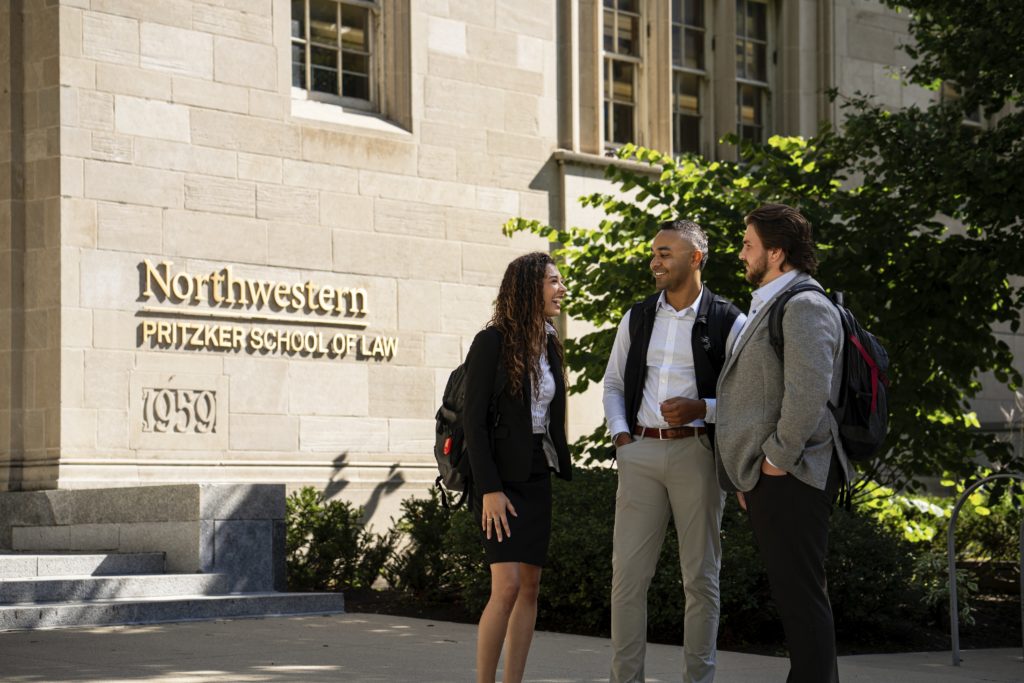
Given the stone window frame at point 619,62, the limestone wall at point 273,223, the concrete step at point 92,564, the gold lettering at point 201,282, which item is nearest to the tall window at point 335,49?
the limestone wall at point 273,223

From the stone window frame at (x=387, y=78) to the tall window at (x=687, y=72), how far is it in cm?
455

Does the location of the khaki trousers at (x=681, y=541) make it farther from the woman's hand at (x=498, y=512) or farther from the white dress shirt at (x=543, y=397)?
the woman's hand at (x=498, y=512)

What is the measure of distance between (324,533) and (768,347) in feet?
28.8

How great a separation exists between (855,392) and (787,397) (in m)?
0.30

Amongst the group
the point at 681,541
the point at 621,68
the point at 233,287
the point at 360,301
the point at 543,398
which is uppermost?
the point at 621,68

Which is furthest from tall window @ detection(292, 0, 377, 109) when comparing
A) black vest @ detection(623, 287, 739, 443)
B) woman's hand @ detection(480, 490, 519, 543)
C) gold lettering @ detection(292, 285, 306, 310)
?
woman's hand @ detection(480, 490, 519, 543)

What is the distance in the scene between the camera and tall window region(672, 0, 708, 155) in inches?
801

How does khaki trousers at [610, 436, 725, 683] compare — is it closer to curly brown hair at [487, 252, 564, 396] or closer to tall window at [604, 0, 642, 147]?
curly brown hair at [487, 252, 564, 396]

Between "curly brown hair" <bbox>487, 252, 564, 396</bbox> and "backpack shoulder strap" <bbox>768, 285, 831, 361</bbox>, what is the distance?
111 cm

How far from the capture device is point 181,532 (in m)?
12.4

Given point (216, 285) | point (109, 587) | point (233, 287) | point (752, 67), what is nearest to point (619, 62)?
point (752, 67)

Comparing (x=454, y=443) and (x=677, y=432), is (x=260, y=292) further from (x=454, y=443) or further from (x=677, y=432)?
(x=677, y=432)

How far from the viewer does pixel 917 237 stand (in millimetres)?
12281

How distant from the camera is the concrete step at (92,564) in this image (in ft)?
40.0
